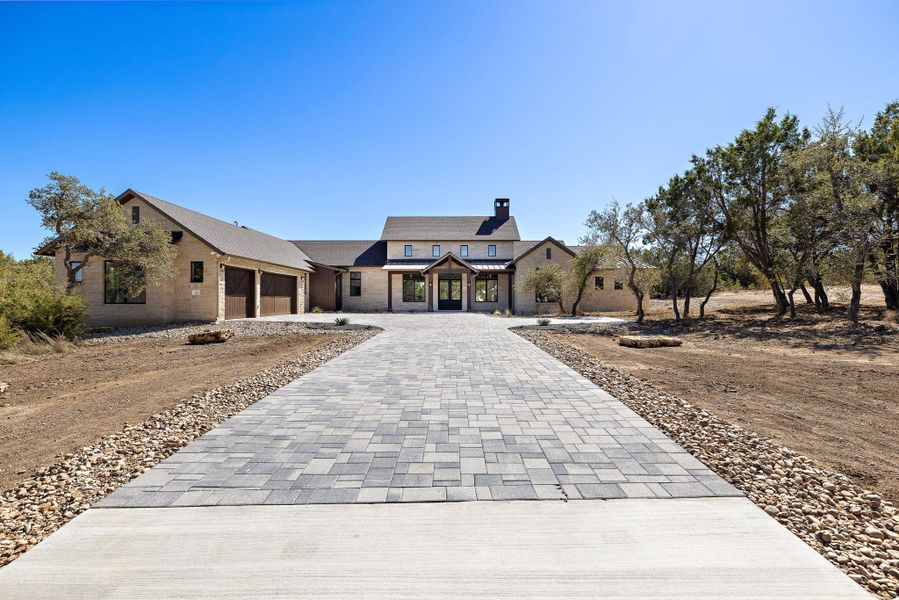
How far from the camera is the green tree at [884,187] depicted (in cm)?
1435

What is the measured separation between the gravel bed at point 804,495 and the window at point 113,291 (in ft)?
67.6

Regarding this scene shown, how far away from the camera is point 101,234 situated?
1541 centimetres

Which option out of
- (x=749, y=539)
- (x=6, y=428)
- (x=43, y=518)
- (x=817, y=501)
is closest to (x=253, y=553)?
(x=43, y=518)

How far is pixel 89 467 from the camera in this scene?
142 inches

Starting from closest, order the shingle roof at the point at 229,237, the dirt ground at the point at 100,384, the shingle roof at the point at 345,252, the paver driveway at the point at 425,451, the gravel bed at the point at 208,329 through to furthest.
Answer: the paver driveway at the point at 425,451 < the dirt ground at the point at 100,384 < the gravel bed at the point at 208,329 < the shingle roof at the point at 229,237 < the shingle roof at the point at 345,252

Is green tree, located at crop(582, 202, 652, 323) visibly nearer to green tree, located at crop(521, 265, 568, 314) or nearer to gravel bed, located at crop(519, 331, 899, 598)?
green tree, located at crop(521, 265, 568, 314)

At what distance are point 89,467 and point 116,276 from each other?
1850 cm

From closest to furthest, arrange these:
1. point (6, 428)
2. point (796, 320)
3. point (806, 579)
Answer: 1. point (806, 579)
2. point (6, 428)
3. point (796, 320)

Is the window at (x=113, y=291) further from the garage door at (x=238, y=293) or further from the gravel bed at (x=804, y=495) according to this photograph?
the gravel bed at (x=804, y=495)

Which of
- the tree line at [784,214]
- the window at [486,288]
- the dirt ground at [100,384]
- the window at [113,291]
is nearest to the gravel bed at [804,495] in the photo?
the dirt ground at [100,384]

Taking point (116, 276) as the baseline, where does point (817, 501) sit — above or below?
below

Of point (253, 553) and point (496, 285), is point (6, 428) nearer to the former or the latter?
point (253, 553)

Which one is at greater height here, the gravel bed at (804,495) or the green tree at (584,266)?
the green tree at (584,266)

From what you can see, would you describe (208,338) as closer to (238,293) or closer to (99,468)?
(238,293)
